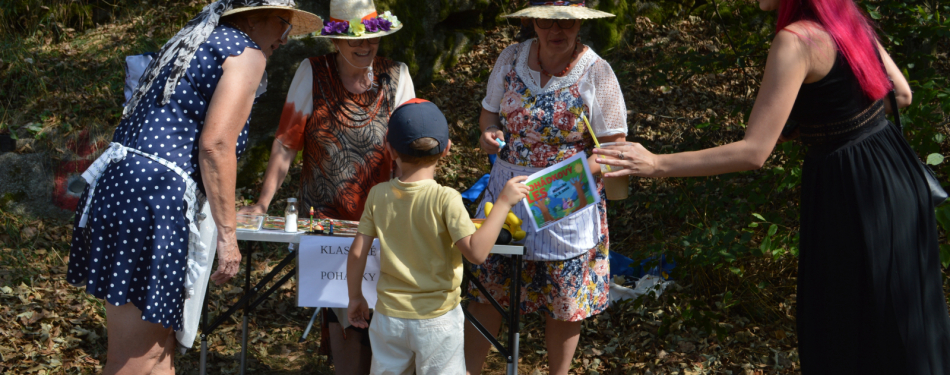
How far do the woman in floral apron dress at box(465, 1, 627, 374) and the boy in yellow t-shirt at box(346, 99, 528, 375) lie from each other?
57cm

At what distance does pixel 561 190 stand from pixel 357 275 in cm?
84

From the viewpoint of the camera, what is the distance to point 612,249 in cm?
564

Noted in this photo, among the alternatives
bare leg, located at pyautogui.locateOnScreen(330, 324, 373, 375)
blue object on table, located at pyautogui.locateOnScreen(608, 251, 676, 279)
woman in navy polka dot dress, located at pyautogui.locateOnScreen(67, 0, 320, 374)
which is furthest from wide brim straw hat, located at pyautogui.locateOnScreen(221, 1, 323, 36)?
blue object on table, located at pyautogui.locateOnScreen(608, 251, 676, 279)

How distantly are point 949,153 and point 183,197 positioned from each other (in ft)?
14.5

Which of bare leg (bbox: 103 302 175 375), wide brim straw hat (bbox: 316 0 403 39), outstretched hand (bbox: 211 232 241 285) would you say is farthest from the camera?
wide brim straw hat (bbox: 316 0 403 39)

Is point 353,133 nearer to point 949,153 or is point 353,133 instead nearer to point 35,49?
point 949,153

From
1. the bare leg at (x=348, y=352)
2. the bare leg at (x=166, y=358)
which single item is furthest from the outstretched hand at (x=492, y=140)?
the bare leg at (x=166, y=358)

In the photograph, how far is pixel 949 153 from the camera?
4.43 m

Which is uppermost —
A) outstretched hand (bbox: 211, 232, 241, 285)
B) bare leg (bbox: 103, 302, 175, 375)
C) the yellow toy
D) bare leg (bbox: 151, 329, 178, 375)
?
outstretched hand (bbox: 211, 232, 241, 285)

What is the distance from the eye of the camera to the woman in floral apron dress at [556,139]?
3104 millimetres

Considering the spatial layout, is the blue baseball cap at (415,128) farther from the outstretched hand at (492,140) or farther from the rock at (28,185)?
the rock at (28,185)

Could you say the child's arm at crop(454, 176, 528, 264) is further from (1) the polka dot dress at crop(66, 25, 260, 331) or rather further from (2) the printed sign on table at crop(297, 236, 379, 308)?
(1) the polka dot dress at crop(66, 25, 260, 331)

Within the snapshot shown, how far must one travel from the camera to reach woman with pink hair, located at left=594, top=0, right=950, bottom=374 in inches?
82.7

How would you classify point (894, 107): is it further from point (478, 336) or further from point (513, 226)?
point (478, 336)
